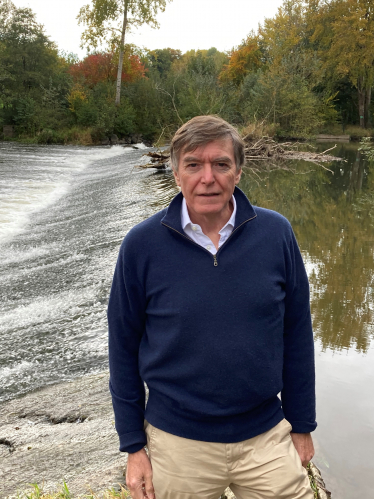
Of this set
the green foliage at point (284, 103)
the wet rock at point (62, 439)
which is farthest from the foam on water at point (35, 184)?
the green foliage at point (284, 103)

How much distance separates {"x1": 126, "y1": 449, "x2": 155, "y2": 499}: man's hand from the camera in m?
1.70

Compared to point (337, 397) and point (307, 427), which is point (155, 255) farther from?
point (337, 397)

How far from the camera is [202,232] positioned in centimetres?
175

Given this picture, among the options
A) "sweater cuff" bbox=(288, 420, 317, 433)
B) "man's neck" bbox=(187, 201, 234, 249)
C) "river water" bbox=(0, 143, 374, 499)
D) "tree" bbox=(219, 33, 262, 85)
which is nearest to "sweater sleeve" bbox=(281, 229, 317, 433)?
"sweater cuff" bbox=(288, 420, 317, 433)

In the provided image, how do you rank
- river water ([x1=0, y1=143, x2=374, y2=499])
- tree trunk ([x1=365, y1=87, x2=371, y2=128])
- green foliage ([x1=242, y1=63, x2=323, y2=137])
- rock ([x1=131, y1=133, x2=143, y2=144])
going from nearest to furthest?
river water ([x1=0, y1=143, x2=374, y2=499])
green foliage ([x1=242, y1=63, x2=323, y2=137])
rock ([x1=131, y1=133, x2=143, y2=144])
tree trunk ([x1=365, y1=87, x2=371, y2=128])

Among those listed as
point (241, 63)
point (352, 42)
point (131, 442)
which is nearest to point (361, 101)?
point (352, 42)

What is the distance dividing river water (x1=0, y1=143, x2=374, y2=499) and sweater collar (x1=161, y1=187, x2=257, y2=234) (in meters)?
1.65

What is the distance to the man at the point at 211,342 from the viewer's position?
1.60m

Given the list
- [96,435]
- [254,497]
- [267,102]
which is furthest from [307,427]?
[267,102]

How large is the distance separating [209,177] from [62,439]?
2051mm

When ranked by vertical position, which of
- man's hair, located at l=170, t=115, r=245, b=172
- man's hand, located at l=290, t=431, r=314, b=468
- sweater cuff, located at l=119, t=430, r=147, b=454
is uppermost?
man's hair, located at l=170, t=115, r=245, b=172

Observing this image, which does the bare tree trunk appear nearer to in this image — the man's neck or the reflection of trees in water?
the reflection of trees in water

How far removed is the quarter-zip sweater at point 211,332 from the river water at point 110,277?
3.96 feet

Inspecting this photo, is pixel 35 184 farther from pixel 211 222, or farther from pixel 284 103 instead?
pixel 284 103
